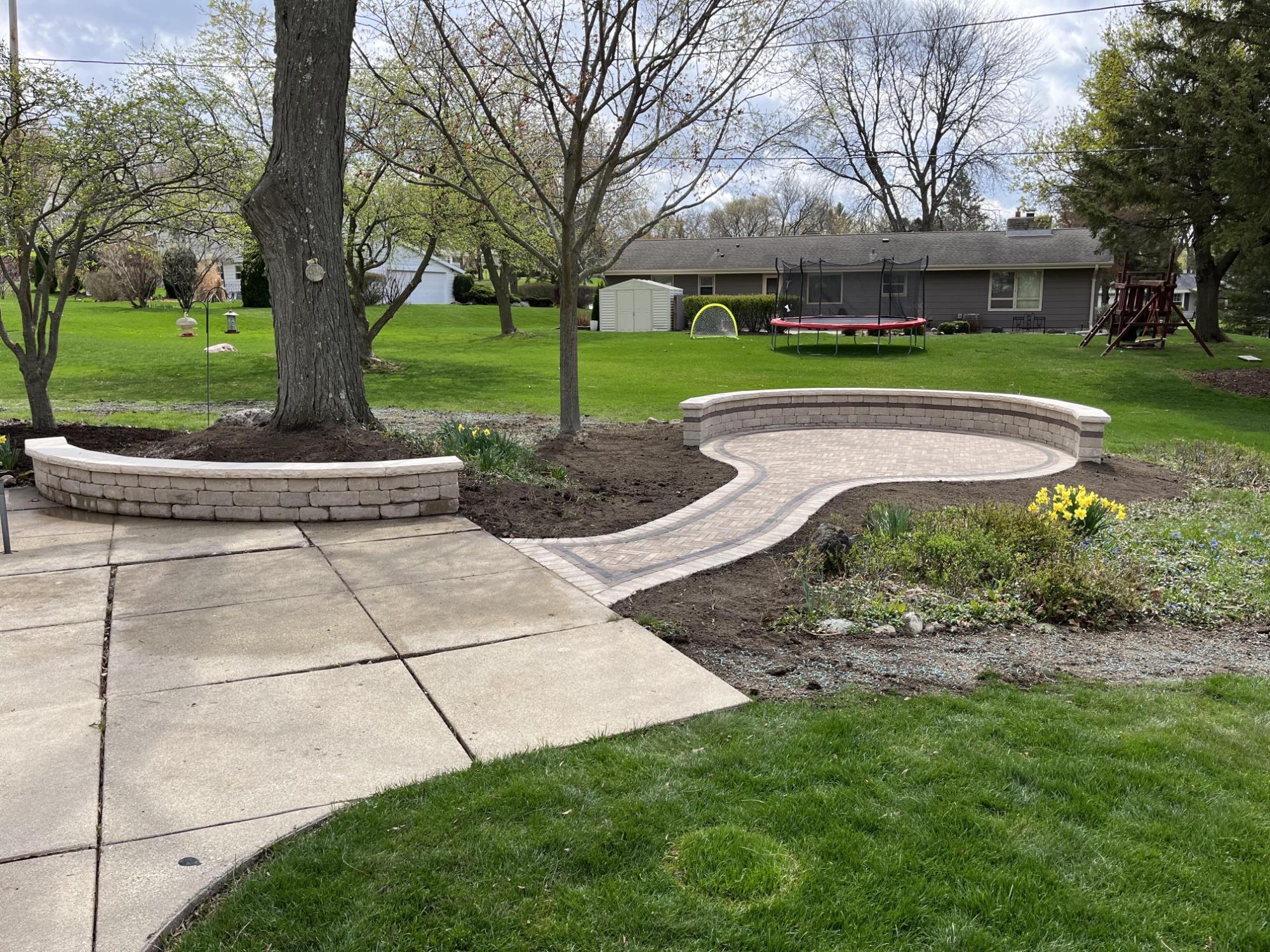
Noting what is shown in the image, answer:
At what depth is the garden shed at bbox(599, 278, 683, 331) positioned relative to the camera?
3344 cm

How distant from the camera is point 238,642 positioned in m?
4.37

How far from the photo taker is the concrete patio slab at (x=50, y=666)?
148 inches

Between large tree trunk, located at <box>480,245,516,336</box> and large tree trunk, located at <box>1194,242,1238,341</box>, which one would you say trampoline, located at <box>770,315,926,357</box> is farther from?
large tree trunk, located at <box>480,245,516,336</box>

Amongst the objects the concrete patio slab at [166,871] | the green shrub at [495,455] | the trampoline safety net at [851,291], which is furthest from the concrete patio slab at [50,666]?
the trampoline safety net at [851,291]

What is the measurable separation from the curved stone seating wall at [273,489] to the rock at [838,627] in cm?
318

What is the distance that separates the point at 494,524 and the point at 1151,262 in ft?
92.8

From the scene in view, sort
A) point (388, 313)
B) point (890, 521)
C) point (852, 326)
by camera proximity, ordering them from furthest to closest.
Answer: point (852, 326), point (388, 313), point (890, 521)

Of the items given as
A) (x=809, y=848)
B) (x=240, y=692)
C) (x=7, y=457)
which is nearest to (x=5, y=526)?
(x=7, y=457)

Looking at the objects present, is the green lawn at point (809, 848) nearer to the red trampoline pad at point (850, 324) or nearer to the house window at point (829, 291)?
the red trampoline pad at point (850, 324)

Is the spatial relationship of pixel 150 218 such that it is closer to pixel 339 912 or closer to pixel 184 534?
pixel 184 534

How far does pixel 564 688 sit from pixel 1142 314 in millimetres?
24360

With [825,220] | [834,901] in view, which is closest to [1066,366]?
[834,901]

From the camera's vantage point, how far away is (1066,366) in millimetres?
21438

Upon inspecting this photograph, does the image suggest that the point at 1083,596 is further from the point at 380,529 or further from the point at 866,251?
the point at 866,251
